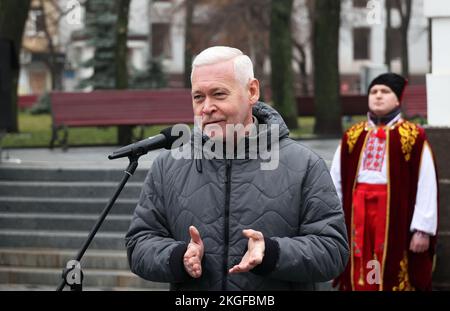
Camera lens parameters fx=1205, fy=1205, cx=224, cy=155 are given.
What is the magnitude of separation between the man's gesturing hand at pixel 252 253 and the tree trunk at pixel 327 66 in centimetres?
1754

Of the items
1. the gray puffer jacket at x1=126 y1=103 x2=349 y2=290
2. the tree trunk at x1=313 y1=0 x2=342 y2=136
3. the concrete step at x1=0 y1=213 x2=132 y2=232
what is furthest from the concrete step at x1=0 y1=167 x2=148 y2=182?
the tree trunk at x1=313 y1=0 x2=342 y2=136

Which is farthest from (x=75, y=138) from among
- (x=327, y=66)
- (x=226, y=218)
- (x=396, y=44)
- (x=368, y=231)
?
(x=396, y=44)

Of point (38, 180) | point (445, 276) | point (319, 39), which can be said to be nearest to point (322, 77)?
point (319, 39)

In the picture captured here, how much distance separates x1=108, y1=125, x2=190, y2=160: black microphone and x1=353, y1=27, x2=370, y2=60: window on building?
61600 millimetres

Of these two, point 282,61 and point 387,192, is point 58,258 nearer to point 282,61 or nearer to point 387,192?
point 387,192

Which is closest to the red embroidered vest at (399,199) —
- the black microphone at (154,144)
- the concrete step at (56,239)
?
the concrete step at (56,239)

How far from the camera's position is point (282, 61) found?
25.1 meters

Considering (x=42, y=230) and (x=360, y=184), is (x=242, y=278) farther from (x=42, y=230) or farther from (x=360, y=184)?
(x=42, y=230)

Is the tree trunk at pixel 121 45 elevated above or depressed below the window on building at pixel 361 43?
below

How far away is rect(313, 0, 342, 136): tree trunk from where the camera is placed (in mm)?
21656

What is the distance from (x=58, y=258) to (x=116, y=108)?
26.1 feet

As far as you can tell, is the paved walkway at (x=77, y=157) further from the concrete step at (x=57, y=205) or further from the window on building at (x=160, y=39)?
the window on building at (x=160, y=39)

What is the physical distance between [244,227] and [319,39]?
17.8 m

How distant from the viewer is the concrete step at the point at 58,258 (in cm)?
1082
